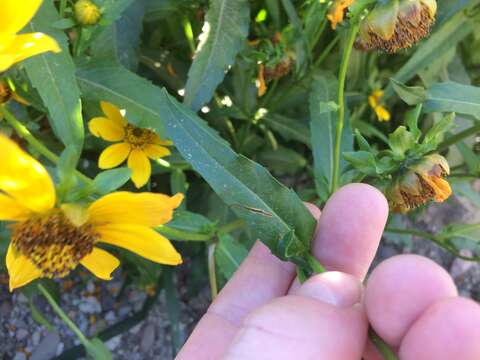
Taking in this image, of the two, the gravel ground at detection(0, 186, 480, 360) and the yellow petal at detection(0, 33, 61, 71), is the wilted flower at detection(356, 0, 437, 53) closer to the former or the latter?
the yellow petal at detection(0, 33, 61, 71)

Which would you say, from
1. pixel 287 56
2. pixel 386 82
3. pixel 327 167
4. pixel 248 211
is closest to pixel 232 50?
pixel 287 56

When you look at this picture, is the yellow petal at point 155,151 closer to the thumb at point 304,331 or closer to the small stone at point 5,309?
the thumb at point 304,331

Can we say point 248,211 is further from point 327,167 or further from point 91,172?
point 91,172

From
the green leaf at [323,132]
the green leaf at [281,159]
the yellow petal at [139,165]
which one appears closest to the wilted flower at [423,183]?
the green leaf at [323,132]

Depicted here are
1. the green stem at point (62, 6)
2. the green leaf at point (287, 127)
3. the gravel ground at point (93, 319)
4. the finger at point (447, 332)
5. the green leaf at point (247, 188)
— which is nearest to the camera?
the finger at point (447, 332)

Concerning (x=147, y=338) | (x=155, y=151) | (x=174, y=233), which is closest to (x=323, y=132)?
(x=155, y=151)
